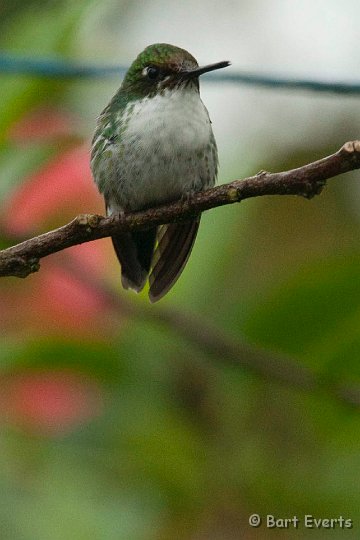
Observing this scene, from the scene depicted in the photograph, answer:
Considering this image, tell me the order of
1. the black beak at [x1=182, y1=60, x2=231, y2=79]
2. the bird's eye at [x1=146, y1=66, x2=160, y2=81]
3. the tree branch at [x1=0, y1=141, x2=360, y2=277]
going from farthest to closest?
1. the bird's eye at [x1=146, y1=66, x2=160, y2=81]
2. the black beak at [x1=182, y1=60, x2=231, y2=79]
3. the tree branch at [x1=0, y1=141, x2=360, y2=277]

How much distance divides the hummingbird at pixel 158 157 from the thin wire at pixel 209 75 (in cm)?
→ 9

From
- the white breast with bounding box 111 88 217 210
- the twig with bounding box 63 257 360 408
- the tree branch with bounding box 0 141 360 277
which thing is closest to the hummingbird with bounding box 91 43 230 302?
the white breast with bounding box 111 88 217 210

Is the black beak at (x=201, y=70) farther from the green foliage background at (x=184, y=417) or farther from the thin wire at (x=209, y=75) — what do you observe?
the green foliage background at (x=184, y=417)

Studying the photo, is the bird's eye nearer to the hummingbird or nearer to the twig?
the hummingbird

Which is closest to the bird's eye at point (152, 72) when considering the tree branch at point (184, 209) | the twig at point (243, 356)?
the twig at point (243, 356)

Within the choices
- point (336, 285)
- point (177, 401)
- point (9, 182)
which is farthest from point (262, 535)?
point (9, 182)

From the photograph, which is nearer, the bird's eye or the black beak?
the black beak

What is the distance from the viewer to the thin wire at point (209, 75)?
2.44 meters

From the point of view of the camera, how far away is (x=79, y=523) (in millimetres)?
2656

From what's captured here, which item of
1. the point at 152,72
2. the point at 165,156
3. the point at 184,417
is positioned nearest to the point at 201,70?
the point at 165,156

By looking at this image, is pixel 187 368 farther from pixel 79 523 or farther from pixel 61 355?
pixel 79 523

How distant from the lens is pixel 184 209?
6.82 feet

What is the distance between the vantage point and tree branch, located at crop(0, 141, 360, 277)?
1.79m

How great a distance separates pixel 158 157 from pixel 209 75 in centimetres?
26
